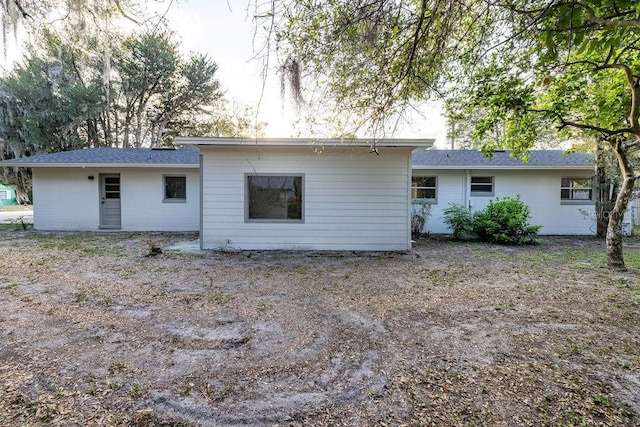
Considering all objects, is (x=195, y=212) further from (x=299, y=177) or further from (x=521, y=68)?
(x=521, y=68)

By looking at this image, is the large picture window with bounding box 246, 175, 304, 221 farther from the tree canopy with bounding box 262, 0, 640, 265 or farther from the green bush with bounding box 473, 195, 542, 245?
the green bush with bounding box 473, 195, 542, 245

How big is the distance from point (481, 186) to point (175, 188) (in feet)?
34.1

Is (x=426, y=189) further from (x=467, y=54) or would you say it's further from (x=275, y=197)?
(x=467, y=54)

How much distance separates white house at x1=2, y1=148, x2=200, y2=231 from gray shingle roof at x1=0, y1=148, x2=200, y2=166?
3 cm

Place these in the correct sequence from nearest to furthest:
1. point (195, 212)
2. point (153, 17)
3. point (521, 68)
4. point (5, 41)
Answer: point (153, 17)
point (5, 41)
point (521, 68)
point (195, 212)

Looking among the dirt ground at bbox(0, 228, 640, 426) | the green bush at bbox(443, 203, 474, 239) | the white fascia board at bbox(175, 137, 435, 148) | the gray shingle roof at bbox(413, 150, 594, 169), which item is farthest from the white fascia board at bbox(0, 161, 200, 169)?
the green bush at bbox(443, 203, 474, 239)

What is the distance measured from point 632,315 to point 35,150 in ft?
83.1

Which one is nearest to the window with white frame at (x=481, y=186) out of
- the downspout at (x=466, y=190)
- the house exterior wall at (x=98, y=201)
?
the downspout at (x=466, y=190)

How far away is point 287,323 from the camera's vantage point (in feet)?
11.1

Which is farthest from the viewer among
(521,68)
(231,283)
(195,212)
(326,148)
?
(195,212)

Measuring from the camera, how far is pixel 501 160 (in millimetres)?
10734

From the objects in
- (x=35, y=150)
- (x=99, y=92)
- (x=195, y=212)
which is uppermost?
(x=99, y=92)

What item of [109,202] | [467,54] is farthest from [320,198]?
[109,202]

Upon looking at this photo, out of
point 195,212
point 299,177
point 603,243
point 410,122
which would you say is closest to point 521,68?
point 410,122
